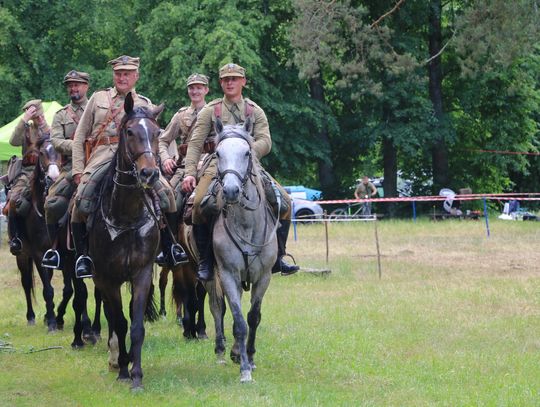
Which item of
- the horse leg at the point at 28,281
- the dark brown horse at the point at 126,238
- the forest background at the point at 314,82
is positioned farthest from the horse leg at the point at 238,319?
the forest background at the point at 314,82

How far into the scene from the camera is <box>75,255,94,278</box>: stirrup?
36.0 feet

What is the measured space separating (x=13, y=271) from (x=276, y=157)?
2145cm

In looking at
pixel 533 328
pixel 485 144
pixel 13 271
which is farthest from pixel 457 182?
pixel 533 328

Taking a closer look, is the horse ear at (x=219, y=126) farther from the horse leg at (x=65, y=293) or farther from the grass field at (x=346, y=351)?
the horse leg at (x=65, y=293)

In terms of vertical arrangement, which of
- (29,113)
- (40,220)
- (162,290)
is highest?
(29,113)

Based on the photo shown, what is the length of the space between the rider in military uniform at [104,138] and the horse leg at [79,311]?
207 centimetres

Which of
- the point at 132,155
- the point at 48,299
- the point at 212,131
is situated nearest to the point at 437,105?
the point at 48,299

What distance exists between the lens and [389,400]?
9445 millimetres

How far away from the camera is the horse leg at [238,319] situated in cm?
1047

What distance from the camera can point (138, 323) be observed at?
1049 cm

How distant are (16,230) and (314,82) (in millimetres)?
32128

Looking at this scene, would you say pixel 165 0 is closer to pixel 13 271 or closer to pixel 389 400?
pixel 13 271

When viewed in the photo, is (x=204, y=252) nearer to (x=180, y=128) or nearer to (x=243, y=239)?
(x=243, y=239)

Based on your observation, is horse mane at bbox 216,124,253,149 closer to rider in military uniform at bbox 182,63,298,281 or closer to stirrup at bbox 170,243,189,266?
rider in military uniform at bbox 182,63,298,281
